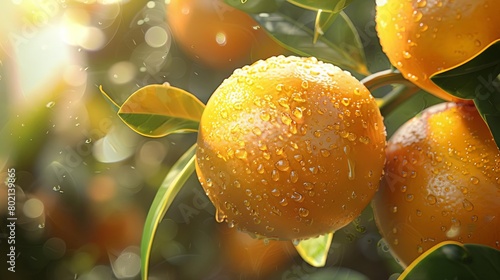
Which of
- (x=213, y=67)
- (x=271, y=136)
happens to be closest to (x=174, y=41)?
(x=213, y=67)

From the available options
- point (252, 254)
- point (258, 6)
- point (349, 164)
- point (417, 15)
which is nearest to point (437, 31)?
point (417, 15)

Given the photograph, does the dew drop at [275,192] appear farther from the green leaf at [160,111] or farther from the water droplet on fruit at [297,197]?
the green leaf at [160,111]

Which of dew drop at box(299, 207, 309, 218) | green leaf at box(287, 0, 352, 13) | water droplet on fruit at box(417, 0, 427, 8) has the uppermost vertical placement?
water droplet on fruit at box(417, 0, 427, 8)

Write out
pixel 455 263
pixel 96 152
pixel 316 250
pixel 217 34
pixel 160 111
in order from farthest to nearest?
pixel 96 152 → pixel 217 34 → pixel 316 250 → pixel 160 111 → pixel 455 263

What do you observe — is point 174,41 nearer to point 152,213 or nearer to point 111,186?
point 111,186

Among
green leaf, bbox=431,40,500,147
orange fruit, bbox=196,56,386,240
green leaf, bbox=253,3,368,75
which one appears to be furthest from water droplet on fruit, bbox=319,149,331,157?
green leaf, bbox=253,3,368,75

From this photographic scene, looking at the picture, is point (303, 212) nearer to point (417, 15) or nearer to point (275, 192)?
point (275, 192)

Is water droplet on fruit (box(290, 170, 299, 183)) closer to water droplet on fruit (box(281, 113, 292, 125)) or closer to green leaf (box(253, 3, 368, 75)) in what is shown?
water droplet on fruit (box(281, 113, 292, 125))
